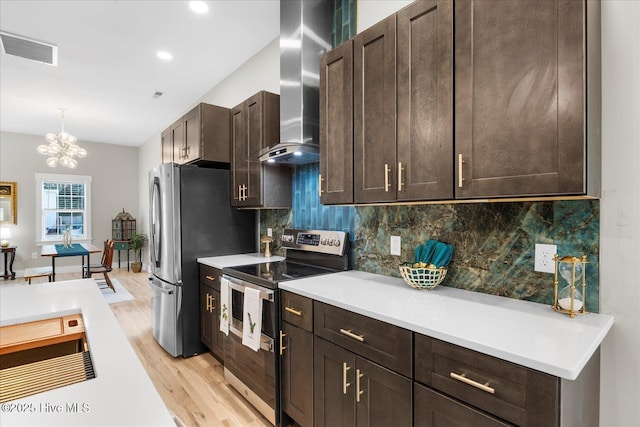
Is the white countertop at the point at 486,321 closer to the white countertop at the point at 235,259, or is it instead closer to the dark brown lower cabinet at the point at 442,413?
the dark brown lower cabinet at the point at 442,413

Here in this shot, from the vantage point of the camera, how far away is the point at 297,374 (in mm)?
1871

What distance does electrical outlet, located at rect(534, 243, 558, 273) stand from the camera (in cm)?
142

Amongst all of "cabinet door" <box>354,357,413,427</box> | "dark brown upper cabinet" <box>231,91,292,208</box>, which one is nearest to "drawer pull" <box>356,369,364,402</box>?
"cabinet door" <box>354,357,413,427</box>

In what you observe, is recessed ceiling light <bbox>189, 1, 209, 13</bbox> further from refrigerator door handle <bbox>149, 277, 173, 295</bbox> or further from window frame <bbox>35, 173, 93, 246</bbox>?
window frame <bbox>35, 173, 93, 246</bbox>

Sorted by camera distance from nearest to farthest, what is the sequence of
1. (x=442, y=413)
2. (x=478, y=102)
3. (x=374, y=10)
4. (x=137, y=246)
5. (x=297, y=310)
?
1. (x=442, y=413)
2. (x=478, y=102)
3. (x=297, y=310)
4. (x=374, y=10)
5. (x=137, y=246)

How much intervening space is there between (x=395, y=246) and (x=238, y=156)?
185cm

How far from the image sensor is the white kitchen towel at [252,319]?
206 centimetres

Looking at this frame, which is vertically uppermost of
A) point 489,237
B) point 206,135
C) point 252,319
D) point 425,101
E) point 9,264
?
point 206,135

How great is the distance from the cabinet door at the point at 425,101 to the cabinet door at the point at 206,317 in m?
2.09

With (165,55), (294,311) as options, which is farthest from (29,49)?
(294,311)

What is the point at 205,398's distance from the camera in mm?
2387

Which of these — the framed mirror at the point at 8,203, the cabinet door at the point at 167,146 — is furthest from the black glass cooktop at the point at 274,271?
the framed mirror at the point at 8,203

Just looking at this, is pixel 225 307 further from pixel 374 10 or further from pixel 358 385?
pixel 374 10

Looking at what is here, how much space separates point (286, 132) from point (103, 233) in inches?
287
